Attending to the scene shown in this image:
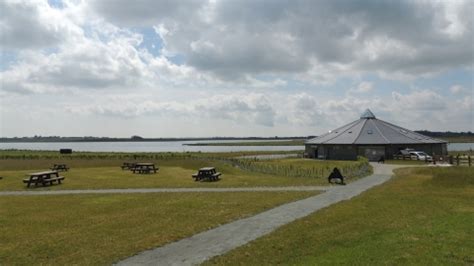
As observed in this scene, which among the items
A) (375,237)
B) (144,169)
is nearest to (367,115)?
(144,169)

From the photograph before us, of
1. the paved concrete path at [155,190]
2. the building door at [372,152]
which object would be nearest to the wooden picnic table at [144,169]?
the paved concrete path at [155,190]

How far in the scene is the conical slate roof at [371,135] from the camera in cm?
6156

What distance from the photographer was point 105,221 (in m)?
15.0

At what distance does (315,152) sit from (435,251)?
57871 mm

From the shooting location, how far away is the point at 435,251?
32.0 ft

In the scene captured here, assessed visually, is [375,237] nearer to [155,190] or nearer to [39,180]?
[155,190]

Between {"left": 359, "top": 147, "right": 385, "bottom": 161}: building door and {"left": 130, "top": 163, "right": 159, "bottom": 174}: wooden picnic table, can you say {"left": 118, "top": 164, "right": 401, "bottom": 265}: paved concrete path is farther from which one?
{"left": 359, "top": 147, "right": 385, "bottom": 161}: building door

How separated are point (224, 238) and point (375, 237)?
4.32 m

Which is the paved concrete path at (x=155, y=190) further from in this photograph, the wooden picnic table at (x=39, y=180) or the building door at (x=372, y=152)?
the building door at (x=372, y=152)

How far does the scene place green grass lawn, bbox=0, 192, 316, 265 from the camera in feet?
35.3

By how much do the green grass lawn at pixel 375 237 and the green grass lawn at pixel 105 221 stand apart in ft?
9.27

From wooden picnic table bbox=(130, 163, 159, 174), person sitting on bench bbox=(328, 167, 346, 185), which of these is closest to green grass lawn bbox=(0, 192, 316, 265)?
person sitting on bench bbox=(328, 167, 346, 185)

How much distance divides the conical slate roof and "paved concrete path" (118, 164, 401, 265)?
149 feet

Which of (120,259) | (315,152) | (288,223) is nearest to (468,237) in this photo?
(288,223)
